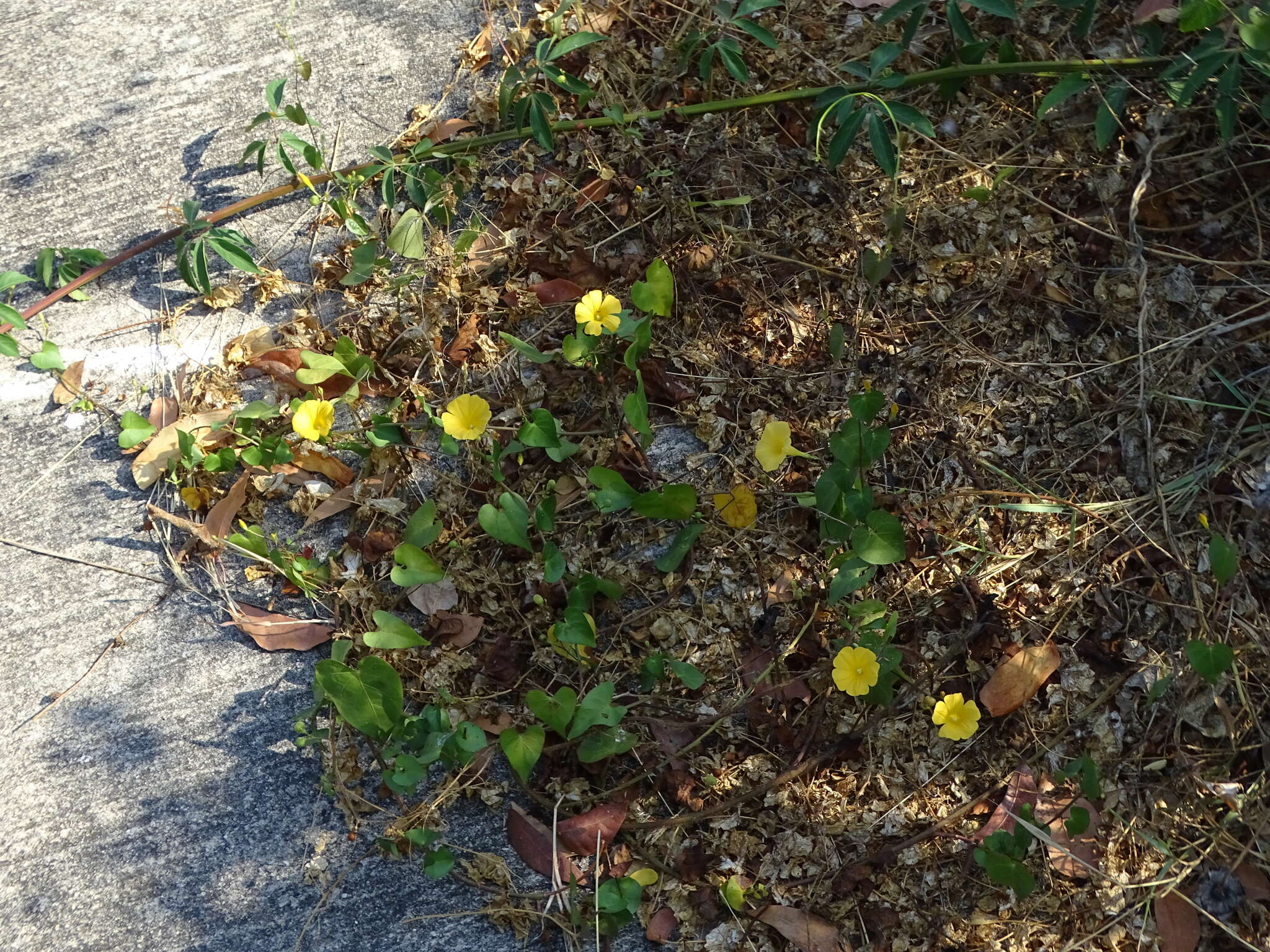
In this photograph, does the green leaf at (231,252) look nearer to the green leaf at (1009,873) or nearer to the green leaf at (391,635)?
the green leaf at (391,635)

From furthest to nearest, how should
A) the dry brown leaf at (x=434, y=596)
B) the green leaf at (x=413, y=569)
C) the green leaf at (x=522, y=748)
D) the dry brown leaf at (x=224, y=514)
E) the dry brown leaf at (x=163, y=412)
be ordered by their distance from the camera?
the dry brown leaf at (x=163, y=412)
the dry brown leaf at (x=224, y=514)
the dry brown leaf at (x=434, y=596)
the green leaf at (x=413, y=569)
the green leaf at (x=522, y=748)

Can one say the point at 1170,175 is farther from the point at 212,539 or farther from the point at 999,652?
the point at 212,539

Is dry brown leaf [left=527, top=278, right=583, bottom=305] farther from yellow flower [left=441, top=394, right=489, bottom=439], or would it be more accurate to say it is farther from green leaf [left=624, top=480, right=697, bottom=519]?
green leaf [left=624, top=480, right=697, bottom=519]

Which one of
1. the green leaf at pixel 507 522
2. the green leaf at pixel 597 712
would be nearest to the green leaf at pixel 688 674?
the green leaf at pixel 597 712

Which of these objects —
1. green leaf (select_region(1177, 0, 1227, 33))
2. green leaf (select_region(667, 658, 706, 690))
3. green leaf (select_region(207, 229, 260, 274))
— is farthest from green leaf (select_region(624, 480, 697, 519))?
green leaf (select_region(1177, 0, 1227, 33))

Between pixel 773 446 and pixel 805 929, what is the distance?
2.93 feet

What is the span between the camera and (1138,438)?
1.84 m

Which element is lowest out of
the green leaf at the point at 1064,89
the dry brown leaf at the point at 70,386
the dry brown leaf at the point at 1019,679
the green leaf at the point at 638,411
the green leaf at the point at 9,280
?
the dry brown leaf at the point at 1019,679

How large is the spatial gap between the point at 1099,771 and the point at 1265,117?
52.2 inches

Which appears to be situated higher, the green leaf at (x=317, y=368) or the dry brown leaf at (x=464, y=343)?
the green leaf at (x=317, y=368)

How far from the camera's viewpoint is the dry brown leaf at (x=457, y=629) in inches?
71.3

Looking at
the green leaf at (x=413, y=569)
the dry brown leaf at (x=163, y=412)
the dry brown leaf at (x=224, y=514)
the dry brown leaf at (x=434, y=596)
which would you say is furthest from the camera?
the dry brown leaf at (x=163, y=412)

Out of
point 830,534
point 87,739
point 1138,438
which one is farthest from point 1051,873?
point 87,739

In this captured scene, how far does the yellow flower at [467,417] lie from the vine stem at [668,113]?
0.69 m
